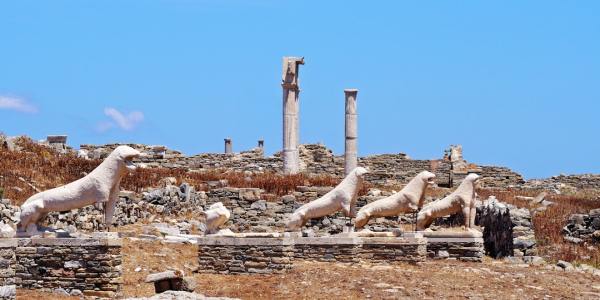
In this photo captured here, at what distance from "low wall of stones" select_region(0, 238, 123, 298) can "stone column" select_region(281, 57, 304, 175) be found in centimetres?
2653

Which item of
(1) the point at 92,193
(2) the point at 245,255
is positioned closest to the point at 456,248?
(2) the point at 245,255

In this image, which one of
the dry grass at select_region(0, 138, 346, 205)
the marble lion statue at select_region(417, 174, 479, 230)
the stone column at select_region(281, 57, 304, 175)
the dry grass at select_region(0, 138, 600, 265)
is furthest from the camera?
the stone column at select_region(281, 57, 304, 175)

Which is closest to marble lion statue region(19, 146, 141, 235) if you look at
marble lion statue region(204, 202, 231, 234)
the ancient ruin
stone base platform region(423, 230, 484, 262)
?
the ancient ruin

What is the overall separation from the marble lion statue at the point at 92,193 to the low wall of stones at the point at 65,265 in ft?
1.65

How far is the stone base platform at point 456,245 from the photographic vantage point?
25078 mm

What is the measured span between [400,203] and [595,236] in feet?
35.6

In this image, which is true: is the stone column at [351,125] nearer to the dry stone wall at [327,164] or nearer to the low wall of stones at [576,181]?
the dry stone wall at [327,164]

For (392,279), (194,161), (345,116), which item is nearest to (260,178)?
(345,116)

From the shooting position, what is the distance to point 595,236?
110 feet

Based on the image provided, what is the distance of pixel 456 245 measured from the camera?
25.2m

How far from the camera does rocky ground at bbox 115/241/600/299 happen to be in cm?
1883

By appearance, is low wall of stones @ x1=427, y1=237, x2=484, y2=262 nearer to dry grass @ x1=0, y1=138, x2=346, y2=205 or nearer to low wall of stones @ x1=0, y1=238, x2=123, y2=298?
low wall of stones @ x1=0, y1=238, x2=123, y2=298

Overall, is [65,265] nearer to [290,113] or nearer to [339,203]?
[339,203]

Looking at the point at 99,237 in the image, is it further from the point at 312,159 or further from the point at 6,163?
the point at 312,159
